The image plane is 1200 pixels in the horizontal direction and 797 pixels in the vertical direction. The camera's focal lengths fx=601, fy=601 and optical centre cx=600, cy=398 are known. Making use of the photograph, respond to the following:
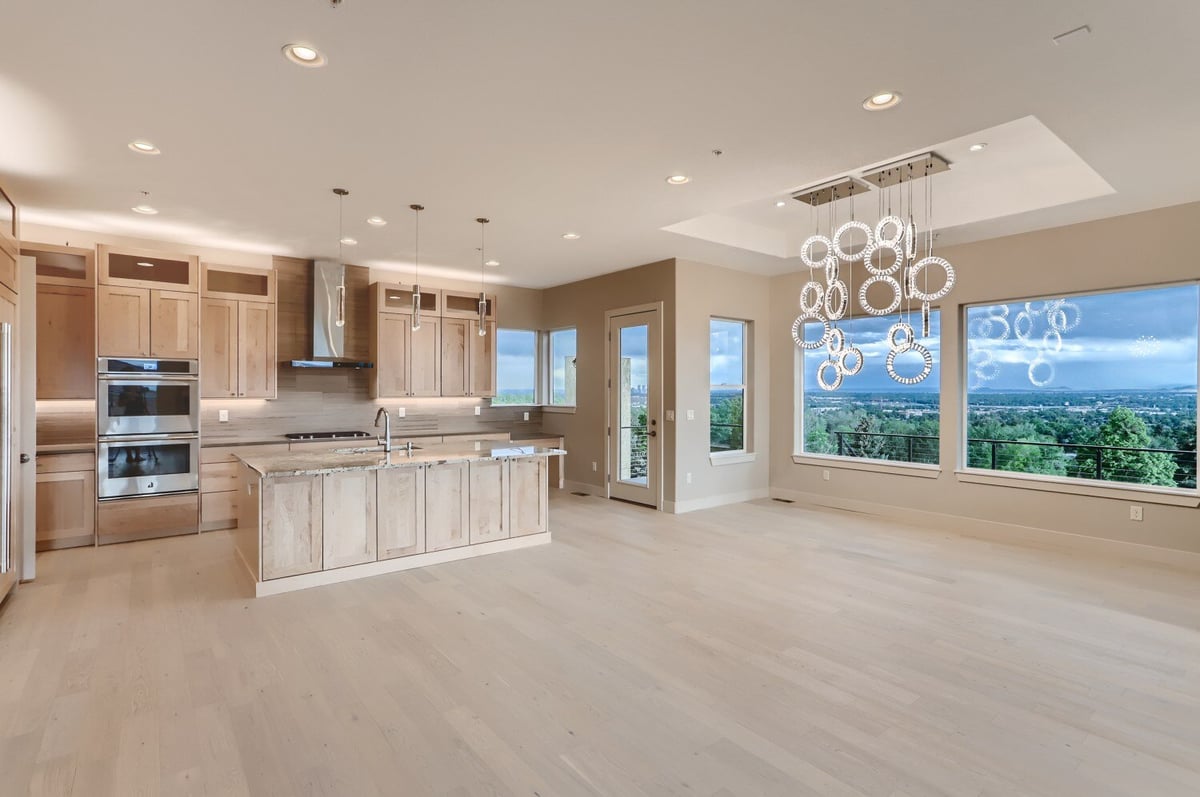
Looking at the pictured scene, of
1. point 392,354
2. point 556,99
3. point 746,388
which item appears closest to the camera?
point 556,99

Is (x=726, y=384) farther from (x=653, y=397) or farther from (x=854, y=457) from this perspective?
(x=854, y=457)

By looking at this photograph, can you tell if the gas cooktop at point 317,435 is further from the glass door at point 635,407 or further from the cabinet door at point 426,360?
the glass door at point 635,407

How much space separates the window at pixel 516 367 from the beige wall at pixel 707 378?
2.72 meters

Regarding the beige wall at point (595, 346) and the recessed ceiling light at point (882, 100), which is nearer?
the recessed ceiling light at point (882, 100)

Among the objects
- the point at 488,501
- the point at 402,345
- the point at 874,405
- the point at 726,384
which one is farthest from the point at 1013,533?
the point at 402,345

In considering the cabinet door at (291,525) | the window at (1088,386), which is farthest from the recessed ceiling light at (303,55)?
the window at (1088,386)

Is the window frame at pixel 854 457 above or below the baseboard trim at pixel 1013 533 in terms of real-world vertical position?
above

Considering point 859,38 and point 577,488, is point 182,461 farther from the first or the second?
point 859,38

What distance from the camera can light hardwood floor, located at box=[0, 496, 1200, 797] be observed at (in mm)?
2125

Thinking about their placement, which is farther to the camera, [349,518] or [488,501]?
[488,501]

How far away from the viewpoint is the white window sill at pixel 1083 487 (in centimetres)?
468

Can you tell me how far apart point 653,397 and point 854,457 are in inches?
94.7

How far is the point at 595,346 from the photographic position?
7574 mm

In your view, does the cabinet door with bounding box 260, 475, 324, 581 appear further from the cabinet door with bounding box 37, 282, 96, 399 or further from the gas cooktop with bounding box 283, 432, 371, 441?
the cabinet door with bounding box 37, 282, 96, 399
